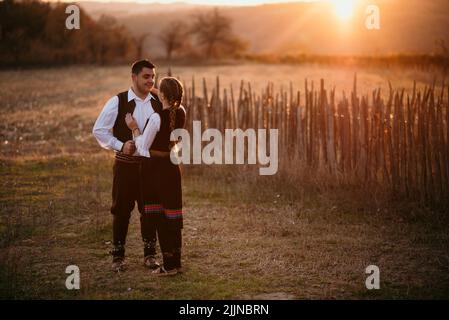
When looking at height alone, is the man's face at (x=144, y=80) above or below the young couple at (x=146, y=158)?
above

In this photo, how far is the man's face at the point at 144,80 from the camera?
171 inches

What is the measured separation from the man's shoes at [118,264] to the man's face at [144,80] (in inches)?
Answer: 55.7

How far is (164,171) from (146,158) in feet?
0.58

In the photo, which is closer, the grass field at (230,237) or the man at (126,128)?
the grass field at (230,237)

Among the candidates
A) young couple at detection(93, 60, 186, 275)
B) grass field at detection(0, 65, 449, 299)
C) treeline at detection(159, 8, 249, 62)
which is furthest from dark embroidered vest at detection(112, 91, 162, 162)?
treeline at detection(159, 8, 249, 62)

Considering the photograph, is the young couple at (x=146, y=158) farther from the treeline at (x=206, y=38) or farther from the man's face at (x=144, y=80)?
the treeline at (x=206, y=38)

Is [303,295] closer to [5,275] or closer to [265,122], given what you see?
[5,275]

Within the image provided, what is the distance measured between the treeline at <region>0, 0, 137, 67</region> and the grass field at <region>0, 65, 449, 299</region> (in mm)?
19064

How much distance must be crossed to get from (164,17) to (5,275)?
86550mm

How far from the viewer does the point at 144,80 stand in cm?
436

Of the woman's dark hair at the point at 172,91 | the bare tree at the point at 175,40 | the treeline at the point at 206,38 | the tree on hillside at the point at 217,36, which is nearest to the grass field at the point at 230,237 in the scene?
the woman's dark hair at the point at 172,91

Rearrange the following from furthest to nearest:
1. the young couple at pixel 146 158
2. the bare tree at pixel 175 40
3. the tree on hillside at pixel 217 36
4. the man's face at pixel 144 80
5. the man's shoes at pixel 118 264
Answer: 1. the tree on hillside at pixel 217 36
2. the bare tree at pixel 175 40
3. the man's shoes at pixel 118 264
4. the man's face at pixel 144 80
5. the young couple at pixel 146 158

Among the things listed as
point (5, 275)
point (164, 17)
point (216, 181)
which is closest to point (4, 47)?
point (216, 181)

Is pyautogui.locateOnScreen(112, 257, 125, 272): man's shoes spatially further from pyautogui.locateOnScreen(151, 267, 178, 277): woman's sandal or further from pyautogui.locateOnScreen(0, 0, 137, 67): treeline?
pyautogui.locateOnScreen(0, 0, 137, 67): treeline
